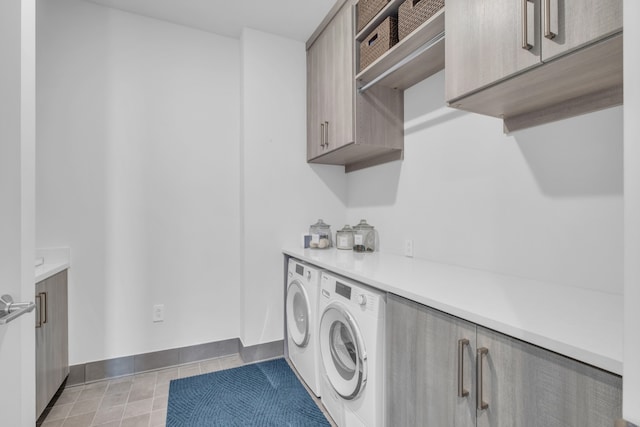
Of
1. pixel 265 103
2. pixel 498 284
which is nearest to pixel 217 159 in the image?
pixel 265 103

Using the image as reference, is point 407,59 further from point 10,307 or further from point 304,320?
point 10,307

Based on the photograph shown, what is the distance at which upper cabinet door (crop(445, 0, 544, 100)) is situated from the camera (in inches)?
38.8

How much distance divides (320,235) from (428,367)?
158 cm

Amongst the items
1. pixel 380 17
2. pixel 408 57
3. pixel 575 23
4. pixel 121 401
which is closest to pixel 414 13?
pixel 408 57

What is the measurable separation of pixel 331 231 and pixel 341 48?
4.70ft

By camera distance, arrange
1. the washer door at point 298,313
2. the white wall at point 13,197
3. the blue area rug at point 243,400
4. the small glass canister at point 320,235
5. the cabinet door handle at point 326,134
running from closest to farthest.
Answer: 1. the white wall at point 13,197
2. the blue area rug at point 243,400
3. the washer door at point 298,313
4. the cabinet door handle at point 326,134
5. the small glass canister at point 320,235

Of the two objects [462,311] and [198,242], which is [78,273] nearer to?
[198,242]

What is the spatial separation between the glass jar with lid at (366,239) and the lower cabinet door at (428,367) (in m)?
1.08

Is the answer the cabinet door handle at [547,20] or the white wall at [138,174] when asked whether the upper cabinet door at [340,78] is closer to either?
the white wall at [138,174]

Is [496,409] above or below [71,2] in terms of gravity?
below

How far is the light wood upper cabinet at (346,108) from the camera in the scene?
2039 millimetres

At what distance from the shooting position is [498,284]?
1300 millimetres

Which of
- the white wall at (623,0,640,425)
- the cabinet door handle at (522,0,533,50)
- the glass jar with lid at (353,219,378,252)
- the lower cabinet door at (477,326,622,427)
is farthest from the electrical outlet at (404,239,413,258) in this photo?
the white wall at (623,0,640,425)

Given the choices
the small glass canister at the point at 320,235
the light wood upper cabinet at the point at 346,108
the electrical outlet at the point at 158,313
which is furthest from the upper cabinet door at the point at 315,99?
the electrical outlet at the point at 158,313
